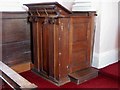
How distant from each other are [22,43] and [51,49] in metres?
0.72

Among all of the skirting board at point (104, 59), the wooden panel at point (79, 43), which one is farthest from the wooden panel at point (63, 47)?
the skirting board at point (104, 59)

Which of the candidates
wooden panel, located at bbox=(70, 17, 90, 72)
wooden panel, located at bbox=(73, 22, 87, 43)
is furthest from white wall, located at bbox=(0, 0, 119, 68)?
wooden panel, located at bbox=(73, 22, 87, 43)

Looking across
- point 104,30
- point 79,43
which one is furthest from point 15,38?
point 104,30

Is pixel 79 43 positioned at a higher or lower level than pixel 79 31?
lower

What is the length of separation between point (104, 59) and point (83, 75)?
72cm

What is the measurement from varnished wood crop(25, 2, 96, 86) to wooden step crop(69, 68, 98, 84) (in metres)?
0.07

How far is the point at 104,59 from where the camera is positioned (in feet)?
11.5

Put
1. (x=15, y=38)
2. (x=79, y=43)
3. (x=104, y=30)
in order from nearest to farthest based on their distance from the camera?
1. (x=79, y=43)
2. (x=15, y=38)
3. (x=104, y=30)

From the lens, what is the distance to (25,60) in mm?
3432

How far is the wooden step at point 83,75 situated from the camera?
2.92m

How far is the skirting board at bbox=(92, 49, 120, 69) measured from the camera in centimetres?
343

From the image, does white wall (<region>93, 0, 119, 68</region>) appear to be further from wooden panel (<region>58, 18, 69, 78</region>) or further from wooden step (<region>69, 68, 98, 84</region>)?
wooden panel (<region>58, 18, 69, 78</region>)

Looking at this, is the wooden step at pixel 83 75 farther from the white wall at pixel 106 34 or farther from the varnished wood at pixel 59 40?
the white wall at pixel 106 34

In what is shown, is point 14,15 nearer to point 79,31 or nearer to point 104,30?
point 79,31
